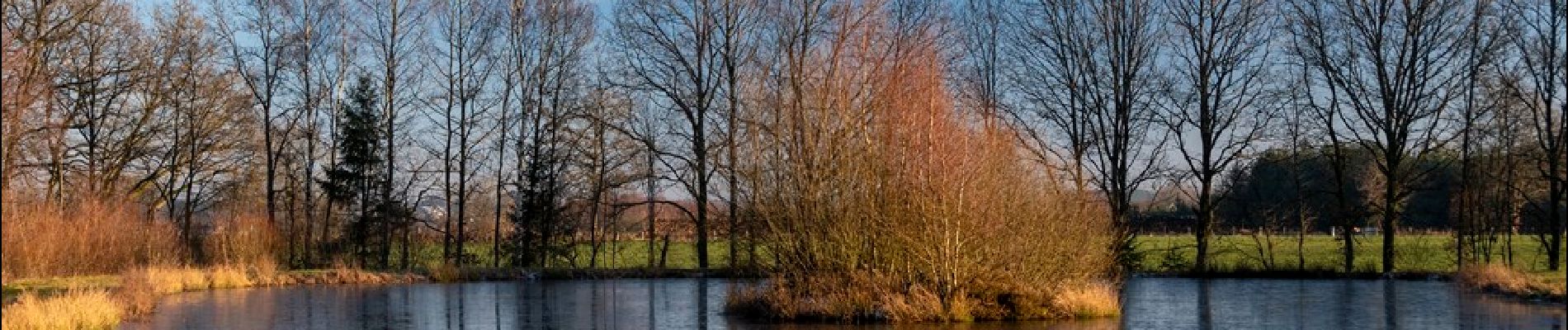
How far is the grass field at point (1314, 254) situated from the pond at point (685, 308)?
341 centimetres

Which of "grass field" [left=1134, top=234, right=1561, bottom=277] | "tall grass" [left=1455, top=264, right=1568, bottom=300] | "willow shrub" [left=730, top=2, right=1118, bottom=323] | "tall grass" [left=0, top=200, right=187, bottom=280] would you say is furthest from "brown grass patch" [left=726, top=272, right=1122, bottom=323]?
"tall grass" [left=0, top=200, right=187, bottom=280]

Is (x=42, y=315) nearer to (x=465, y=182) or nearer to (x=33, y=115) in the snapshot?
(x=33, y=115)

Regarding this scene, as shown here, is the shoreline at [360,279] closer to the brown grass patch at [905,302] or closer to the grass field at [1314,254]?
the grass field at [1314,254]

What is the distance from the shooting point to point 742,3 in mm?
31750

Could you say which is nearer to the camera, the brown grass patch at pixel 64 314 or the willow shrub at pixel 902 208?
the brown grass patch at pixel 64 314

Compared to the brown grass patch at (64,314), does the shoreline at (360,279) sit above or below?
below

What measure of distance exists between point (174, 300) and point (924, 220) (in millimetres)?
14221

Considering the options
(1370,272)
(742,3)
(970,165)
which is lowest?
(1370,272)

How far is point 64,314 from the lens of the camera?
48.6 ft

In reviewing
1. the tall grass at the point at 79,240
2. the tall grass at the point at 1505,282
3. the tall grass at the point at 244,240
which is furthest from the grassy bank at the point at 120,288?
the tall grass at the point at 1505,282

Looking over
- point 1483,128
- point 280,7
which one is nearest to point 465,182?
point 280,7

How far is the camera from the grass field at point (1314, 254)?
31266 mm

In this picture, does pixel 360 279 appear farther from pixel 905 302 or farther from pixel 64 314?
pixel 905 302

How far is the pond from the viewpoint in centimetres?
1689
